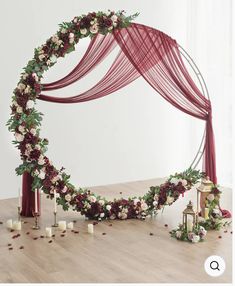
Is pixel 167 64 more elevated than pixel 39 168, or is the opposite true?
pixel 167 64

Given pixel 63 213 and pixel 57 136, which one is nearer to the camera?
pixel 63 213

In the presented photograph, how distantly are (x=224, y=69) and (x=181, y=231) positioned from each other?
3353 mm

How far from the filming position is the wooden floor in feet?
→ 13.1

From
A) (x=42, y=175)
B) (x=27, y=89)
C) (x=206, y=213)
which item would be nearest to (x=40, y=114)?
(x=27, y=89)

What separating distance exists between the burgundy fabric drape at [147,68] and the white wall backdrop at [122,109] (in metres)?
1.40

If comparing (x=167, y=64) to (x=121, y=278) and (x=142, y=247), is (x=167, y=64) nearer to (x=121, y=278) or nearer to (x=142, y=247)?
(x=142, y=247)

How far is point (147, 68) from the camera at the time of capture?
17.9 feet

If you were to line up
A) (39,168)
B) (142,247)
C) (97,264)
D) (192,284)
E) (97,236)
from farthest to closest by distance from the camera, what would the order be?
(39,168)
(97,236)
(142,247)
(97,264)
(192,284)

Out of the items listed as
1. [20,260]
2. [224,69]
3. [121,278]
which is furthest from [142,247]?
[224,69]

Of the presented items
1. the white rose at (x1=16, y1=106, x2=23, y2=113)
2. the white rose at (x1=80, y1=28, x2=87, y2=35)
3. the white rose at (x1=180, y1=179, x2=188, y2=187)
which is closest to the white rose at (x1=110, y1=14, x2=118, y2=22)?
the white rose at (x1=80, y1=28, x2=87, y2=35)

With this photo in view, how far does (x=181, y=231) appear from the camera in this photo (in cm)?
486

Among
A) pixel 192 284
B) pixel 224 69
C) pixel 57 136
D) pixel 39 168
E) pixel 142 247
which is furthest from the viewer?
pixel 224 69

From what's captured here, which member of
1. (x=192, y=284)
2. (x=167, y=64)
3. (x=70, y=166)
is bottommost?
(x=192, y=284)

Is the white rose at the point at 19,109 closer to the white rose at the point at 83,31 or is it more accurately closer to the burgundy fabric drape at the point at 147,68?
the burgundy fabric drape at the point at 147,68
